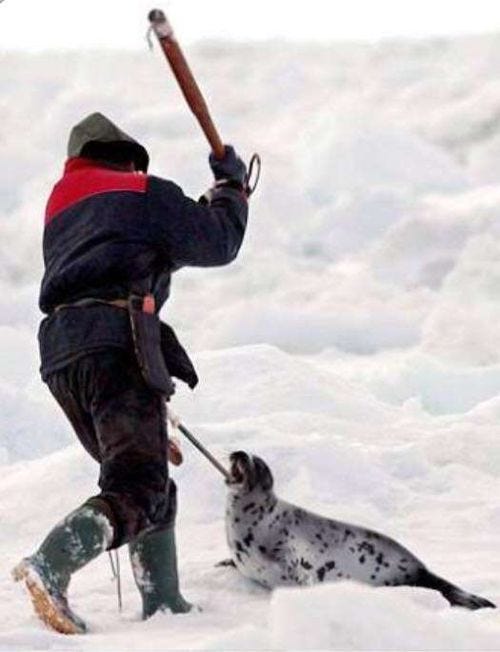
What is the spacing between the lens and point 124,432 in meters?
3.11

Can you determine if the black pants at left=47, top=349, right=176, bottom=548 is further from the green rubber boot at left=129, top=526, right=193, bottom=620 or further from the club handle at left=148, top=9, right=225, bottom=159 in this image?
the club handle at left=148, top=9, right=225, bottom=159

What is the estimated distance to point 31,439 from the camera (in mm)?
9500

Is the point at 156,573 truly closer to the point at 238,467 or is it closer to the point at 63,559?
the point at 63,559

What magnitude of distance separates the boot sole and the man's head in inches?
44.3

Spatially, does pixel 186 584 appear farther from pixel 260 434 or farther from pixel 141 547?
pixel 260 434

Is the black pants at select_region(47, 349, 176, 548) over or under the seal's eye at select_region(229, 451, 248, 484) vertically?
over

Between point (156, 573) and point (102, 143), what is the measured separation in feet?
3.77

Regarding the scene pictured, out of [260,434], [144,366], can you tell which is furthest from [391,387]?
[144,366]

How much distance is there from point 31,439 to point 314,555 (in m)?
5.97

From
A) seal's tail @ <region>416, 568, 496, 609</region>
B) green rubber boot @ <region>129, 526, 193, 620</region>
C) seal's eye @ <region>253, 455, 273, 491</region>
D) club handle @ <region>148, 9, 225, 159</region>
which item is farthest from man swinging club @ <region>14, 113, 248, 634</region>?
seal's tail @ <region>416, 568, 496, 609</region>

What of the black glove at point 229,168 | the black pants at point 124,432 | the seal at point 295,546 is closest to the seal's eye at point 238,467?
the seal at point 295,546

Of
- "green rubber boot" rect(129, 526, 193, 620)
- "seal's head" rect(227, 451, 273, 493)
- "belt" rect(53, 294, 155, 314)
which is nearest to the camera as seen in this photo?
"belt" rect(53, 294, 155, 314)

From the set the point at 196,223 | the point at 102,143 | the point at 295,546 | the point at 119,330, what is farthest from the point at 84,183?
the point at 295,546

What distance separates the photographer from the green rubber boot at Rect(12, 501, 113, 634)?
2904 mm
